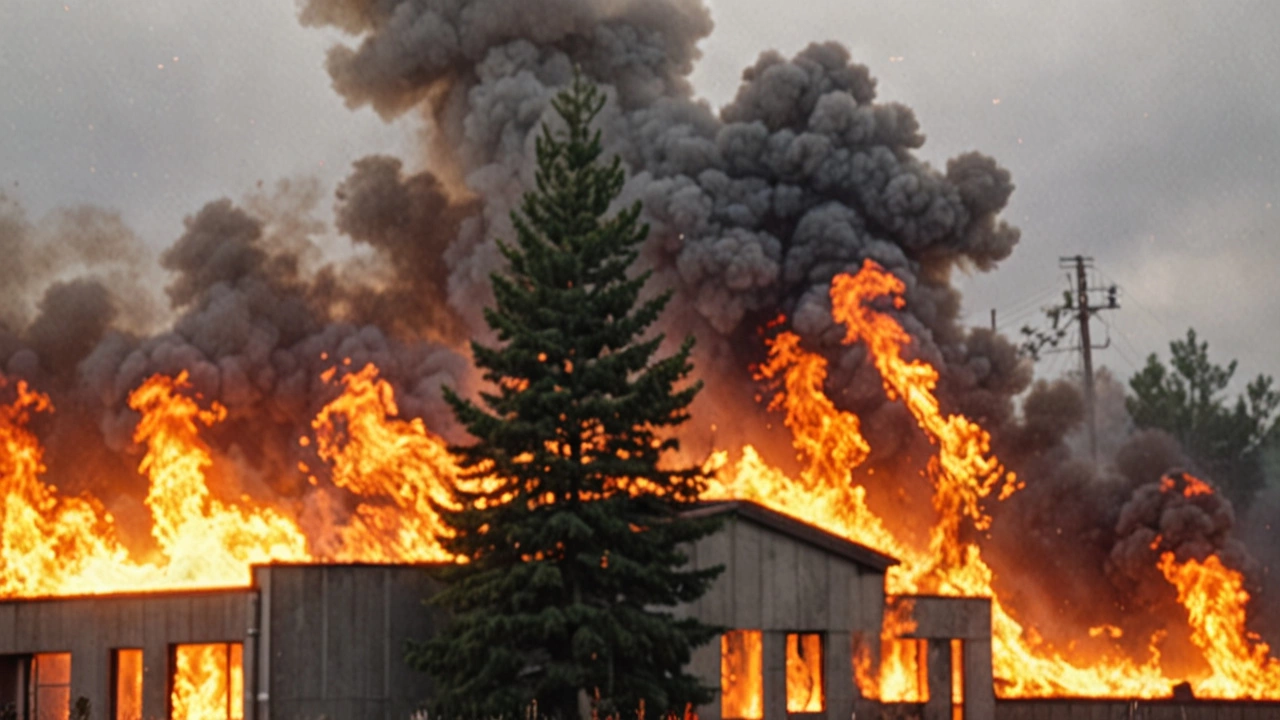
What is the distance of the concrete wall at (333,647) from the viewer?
40.3 metres

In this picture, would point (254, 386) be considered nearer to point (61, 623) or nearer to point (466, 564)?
point (61, 623)

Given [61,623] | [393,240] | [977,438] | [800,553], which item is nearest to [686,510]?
[800,553]

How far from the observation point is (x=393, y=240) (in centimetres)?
7569

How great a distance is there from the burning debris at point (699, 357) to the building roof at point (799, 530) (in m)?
A: 10.6

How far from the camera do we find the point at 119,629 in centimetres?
4328

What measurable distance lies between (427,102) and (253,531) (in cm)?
2867

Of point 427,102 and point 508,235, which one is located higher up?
point 427,102

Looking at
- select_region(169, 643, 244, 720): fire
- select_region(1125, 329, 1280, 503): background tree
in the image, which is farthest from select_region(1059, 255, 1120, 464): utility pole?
select_region(169, 643, 244, 720): fire

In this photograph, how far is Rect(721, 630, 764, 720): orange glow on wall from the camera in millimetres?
44375

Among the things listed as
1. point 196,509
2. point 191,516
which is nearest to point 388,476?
point 196,509

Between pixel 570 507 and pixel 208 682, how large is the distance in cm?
942

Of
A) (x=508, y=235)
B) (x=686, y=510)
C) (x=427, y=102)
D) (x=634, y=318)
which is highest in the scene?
(x=427, y=102)

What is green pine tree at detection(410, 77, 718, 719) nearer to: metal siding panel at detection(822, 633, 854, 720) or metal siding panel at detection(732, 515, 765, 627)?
metal siding panel at detection(732, 515, 765, 627)

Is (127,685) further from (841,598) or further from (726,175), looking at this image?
(726,175)
